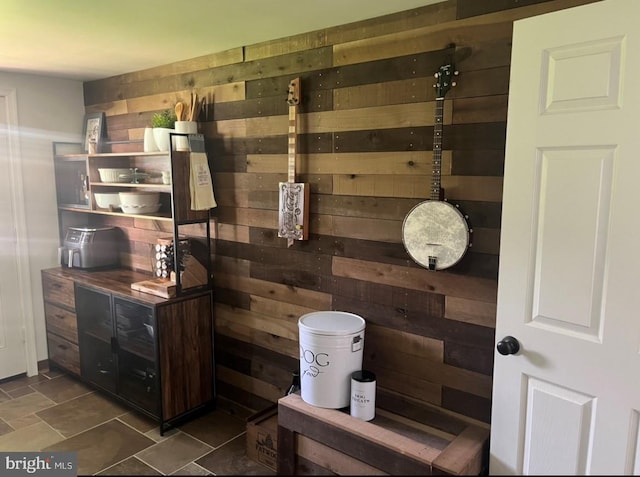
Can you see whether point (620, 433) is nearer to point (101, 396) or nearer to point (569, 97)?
point (569, 97)

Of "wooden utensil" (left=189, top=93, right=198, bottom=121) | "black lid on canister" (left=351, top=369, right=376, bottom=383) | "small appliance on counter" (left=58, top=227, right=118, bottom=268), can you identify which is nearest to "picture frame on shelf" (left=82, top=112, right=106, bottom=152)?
"small appliance on counter" (left=58, top=227, right=118, bottom=268)

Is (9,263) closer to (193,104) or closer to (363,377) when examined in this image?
(193,104)

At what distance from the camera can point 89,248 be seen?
362cm

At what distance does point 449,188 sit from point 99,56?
7.66 ft

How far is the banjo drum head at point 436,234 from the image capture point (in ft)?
6.60

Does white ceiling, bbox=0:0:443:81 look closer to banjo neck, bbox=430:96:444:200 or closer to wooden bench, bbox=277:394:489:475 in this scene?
banjo neck, bbox=430:96:444:200

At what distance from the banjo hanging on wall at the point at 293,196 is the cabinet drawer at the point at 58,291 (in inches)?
72.9

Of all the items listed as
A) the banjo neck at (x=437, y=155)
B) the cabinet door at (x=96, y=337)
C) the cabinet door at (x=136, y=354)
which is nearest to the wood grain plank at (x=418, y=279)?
the banjo neck at (x=437, y=155)

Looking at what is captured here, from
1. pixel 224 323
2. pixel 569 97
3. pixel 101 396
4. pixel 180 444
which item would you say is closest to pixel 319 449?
pixel 180 444

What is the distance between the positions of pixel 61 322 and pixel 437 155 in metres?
3.07

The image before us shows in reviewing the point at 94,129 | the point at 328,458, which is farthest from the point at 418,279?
the point at 94,129

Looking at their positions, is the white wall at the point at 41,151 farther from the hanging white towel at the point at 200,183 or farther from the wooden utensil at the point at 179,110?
the hanging white towel at the point at 200,183

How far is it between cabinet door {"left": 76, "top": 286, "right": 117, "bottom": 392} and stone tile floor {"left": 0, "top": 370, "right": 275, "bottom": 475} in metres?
0.15

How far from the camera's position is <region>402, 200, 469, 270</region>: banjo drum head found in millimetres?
2012
